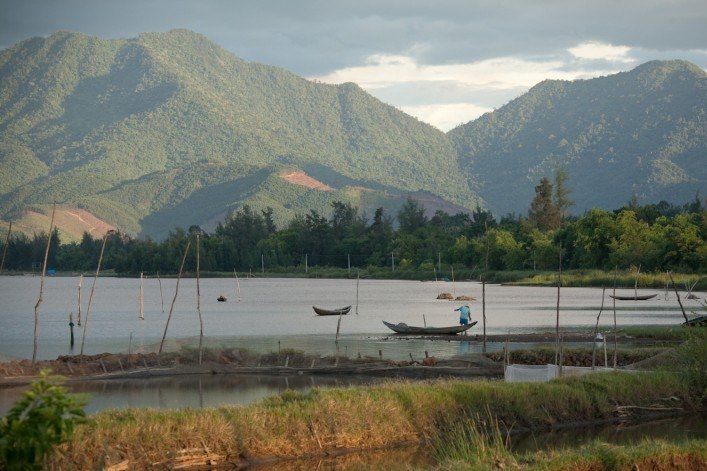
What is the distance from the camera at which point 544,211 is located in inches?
4545

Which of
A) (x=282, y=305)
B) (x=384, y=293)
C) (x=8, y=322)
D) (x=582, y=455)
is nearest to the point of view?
(x=582, y=455)

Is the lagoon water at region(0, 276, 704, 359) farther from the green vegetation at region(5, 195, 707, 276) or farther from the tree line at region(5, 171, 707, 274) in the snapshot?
the tree line at region(5, 171, 707, 274)

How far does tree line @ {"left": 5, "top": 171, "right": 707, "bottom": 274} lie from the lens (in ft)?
261

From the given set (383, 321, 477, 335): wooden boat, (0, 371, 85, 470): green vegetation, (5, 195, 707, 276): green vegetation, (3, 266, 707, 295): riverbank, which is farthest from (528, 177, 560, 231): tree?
(0, 371, 85, 470): green vegetation

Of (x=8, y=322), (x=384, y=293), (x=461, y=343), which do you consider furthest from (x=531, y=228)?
(x=461, y=343)

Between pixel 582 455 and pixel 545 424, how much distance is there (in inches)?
214

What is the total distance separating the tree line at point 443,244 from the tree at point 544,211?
0.12 m

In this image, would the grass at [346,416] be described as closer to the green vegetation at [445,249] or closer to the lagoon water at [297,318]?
the lagoon water at [297,318]

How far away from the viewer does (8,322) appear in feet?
174

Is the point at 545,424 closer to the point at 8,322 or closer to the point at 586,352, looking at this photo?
the point at 586,352

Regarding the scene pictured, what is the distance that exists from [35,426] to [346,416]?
338 inches

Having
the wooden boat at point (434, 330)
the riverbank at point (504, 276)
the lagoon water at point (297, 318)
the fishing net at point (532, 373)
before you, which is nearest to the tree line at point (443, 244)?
the riverbank at point (504, 276)

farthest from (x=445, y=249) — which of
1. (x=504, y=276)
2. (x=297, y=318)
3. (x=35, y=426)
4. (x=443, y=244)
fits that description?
(x=35, y=426)

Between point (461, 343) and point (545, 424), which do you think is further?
point (461, 343)
